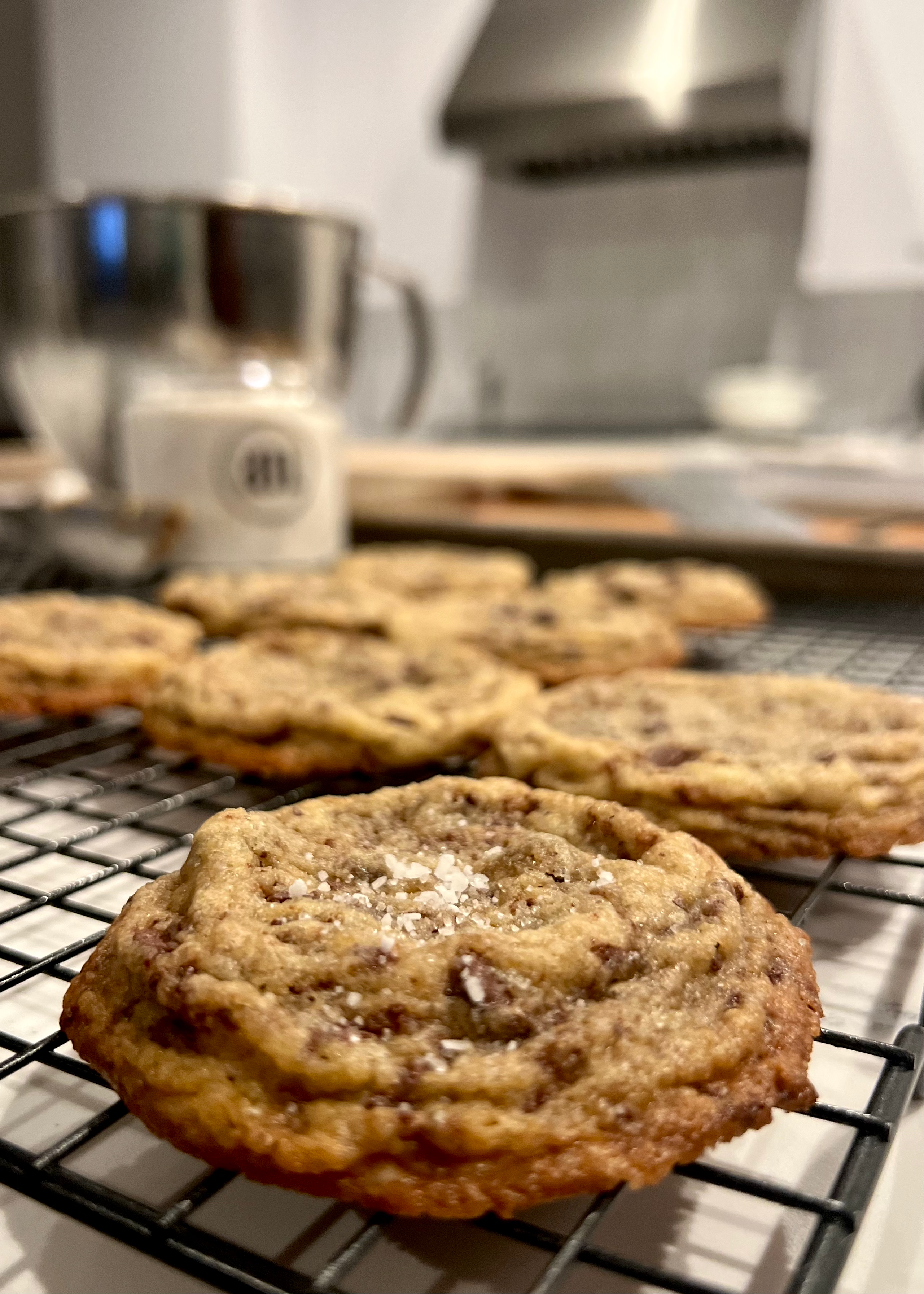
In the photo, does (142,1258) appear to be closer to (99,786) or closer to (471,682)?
(99,786)

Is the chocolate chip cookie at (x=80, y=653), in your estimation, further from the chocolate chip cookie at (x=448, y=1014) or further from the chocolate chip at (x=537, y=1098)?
the chocolate chip at (x=537, y=1098)

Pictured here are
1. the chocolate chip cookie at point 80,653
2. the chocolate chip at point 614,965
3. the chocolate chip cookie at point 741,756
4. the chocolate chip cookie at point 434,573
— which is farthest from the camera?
the chocolate chip cookie at point 434,573

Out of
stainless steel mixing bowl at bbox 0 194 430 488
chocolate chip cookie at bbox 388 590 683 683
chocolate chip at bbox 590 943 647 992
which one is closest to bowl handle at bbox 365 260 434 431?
stainless steel mixing bowl at bbox 0 194 430 488

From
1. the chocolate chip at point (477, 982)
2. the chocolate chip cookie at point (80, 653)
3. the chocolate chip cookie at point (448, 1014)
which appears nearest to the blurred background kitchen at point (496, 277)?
the chocolate chip cookie at point (80, 653)

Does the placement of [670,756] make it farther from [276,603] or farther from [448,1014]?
[276,603]

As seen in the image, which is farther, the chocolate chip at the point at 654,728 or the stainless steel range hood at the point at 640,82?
the stainless steel range hood at the point at 640,82

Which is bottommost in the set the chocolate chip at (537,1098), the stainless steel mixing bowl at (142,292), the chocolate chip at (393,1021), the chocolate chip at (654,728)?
the chocolate chip at (654,728)
